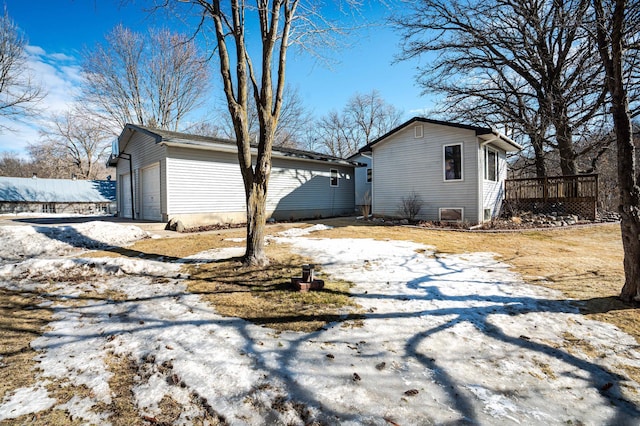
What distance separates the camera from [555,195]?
1201 cm

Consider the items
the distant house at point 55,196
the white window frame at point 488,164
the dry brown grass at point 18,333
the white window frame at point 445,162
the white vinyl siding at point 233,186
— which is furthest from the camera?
the distant house at point 55,196

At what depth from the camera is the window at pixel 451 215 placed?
1087 centimetres

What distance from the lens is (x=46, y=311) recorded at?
3.32 meters

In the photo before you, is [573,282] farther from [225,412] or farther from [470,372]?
[225,412]

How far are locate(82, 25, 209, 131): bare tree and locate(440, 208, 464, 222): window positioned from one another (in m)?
19.3

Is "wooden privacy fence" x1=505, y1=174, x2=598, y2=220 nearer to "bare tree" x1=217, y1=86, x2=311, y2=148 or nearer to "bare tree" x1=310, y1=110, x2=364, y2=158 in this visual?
"bare tree" x1=217, y1=86, x2=311, y2=148

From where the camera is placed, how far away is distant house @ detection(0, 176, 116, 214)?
2067cm

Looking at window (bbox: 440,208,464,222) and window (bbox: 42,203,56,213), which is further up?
window (bbox: 42,203,56,213)

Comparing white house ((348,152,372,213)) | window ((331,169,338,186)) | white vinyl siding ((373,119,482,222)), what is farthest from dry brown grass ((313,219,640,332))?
white house ((348,152,372,213))

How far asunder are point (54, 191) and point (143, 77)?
1113 centimetres

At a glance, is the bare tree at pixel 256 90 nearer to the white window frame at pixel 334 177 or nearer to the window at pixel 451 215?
the window at pixel 451 215

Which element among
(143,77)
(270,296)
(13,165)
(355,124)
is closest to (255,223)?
(270,296)

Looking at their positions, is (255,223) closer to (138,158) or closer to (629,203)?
(629,203)

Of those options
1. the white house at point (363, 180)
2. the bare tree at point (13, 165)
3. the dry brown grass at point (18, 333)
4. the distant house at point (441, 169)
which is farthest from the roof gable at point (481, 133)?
the bare tree at point (13, 165)
